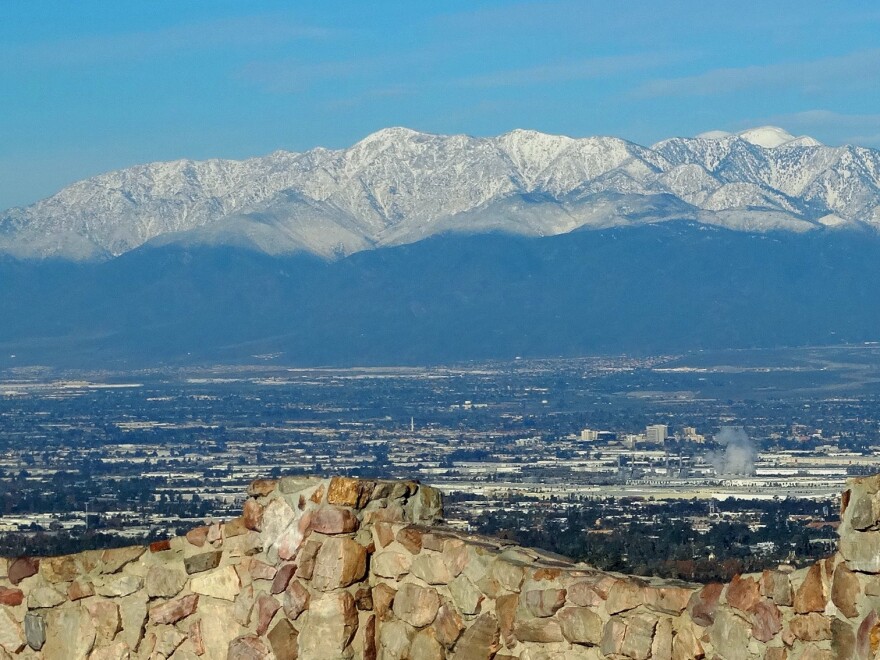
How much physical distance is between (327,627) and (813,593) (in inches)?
87.3

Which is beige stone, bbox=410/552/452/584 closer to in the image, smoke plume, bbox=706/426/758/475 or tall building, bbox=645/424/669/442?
smoke plume, bbox=706/426/758/475

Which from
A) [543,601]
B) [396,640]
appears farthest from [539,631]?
[396,640]

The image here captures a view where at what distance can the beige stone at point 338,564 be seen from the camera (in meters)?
9.13

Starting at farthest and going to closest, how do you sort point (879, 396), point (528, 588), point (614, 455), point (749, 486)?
point (879, 396) → point (614, 455) → point (749, 486) → point (528, 588)

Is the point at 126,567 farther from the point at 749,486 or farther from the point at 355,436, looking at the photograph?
the point at 355,436

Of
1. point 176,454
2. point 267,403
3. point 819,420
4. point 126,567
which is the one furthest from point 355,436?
point 126,567

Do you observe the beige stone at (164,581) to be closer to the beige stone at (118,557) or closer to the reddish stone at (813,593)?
the beige stone at (118,557)

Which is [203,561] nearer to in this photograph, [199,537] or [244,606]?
[199,537]

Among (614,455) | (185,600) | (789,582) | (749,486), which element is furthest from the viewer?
(614,455)

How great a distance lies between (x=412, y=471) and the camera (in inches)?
4264

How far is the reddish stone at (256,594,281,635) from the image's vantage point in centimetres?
923

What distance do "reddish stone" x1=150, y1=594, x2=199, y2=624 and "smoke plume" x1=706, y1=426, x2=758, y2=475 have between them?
101 metres

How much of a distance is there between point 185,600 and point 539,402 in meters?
184

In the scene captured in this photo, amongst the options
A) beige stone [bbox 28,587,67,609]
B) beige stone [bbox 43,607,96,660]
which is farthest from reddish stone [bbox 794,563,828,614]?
beige stone [bbox 28,587,67,609]
